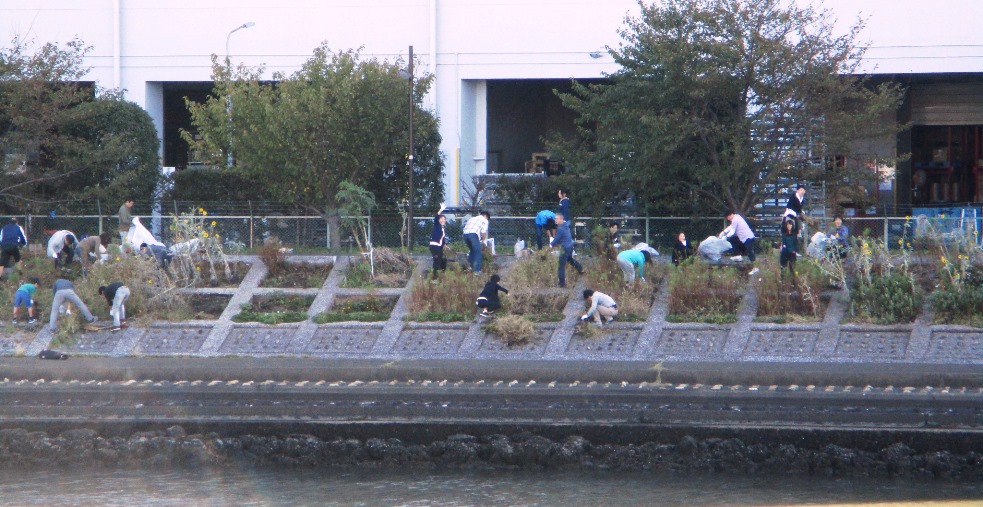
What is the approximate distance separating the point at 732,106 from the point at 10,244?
1499 cm

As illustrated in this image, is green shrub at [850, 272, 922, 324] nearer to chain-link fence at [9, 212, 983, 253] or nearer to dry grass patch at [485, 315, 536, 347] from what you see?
chain-link fence at [9, 212, 983, 253]

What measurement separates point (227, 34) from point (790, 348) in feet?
64.0

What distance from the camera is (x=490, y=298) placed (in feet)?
60.9

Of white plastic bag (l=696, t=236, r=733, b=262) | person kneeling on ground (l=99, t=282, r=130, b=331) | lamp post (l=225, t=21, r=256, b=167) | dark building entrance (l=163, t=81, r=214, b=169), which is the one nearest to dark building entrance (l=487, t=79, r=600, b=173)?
lamp post (l=225, t=21, r=256, b=167)

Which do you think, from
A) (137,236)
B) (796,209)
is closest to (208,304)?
(137,236)

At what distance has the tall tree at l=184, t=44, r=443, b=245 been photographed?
2325 centimetres

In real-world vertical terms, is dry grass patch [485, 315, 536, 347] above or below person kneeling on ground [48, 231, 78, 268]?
below

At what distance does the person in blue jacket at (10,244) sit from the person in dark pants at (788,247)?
584 inches

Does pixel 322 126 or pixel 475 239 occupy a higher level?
pixel 322 126

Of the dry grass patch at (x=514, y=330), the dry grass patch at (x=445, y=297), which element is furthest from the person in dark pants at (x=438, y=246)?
the dry grass patch at (x=514, y=330)

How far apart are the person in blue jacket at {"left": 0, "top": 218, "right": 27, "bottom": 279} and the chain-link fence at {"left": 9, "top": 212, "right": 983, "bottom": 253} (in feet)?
9.38

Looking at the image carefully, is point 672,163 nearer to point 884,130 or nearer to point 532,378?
point 884,130

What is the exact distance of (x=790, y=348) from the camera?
17156 mm

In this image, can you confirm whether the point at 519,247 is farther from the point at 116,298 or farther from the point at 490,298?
the point at 116,298
